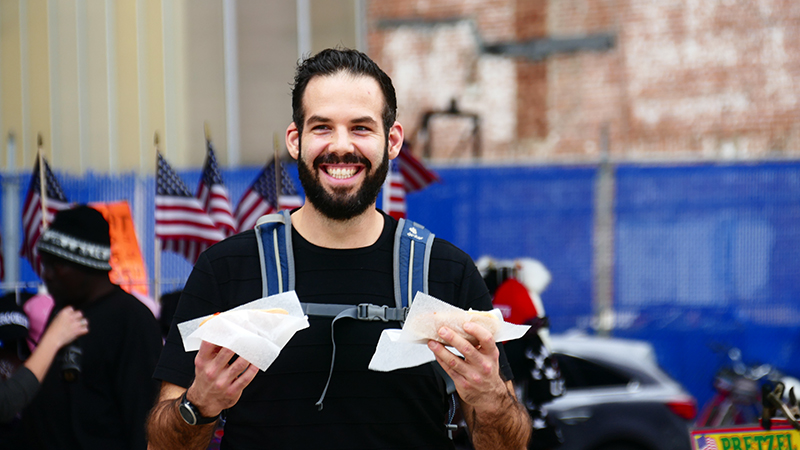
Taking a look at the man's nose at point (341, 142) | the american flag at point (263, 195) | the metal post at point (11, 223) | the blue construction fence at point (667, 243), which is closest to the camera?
the man's nose at point (341, 142)

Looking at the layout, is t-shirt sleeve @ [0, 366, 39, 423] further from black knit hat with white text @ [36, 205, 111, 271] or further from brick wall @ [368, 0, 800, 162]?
brick wall @ [368, 0, 800, 162]

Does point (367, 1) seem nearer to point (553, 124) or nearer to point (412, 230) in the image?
point (553, 124)

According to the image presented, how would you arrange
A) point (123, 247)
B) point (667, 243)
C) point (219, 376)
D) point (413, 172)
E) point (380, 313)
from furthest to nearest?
point (667, 243) < point (413, 172) < point (123, 247) < point (380, 313) < point (219, 376)

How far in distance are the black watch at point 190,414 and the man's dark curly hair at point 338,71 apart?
0.80 meters

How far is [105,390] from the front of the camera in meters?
3.62

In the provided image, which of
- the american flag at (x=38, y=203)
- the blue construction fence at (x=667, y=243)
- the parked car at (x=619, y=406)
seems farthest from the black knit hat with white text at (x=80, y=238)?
the blue construction fence at (x=667, y=243)

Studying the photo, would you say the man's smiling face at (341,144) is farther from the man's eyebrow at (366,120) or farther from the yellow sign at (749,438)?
the yellow sign at (749,438)

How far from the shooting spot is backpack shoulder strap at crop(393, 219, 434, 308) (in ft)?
7.41

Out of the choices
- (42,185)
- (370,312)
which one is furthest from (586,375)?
(370,312)

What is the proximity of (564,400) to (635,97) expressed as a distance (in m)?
6.85

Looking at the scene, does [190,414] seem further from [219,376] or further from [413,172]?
[413,172]

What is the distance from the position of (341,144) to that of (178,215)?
15.4 feet

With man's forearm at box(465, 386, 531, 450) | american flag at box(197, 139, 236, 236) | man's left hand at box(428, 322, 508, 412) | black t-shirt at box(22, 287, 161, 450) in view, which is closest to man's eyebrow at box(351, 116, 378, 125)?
man's left hand at box(428, 322, 508, 412)

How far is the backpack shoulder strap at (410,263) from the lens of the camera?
2258 millimetres
